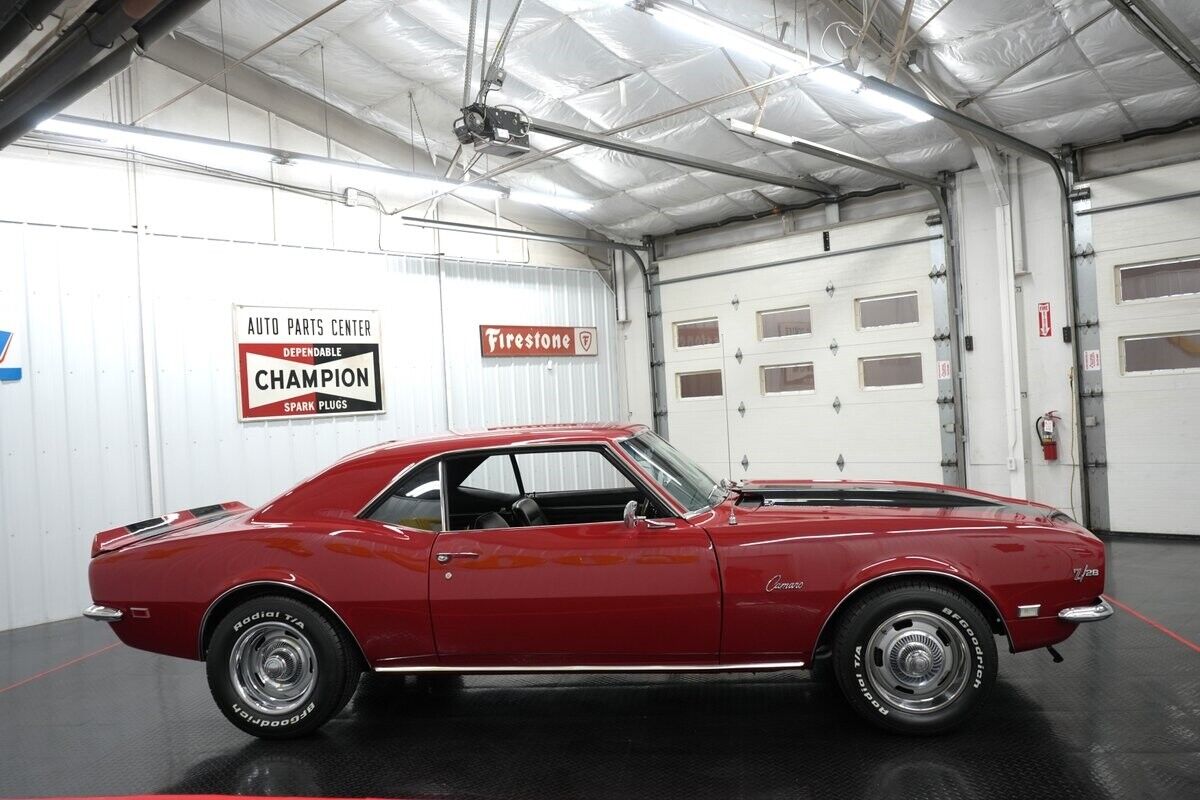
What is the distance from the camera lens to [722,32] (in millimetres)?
5684

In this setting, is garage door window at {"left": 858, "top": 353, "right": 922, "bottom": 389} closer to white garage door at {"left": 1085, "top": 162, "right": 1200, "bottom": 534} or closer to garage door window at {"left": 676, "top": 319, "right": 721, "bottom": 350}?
white garage door at {"left": 1085, "top": 162, "right": 1200, "bottom": 534}

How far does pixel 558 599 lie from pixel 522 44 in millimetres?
5303

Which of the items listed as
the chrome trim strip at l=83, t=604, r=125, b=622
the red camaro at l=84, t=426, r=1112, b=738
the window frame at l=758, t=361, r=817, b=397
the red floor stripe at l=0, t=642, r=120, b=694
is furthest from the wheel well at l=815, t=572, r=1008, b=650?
the window frame at l=758, t=361, r=817, b=397

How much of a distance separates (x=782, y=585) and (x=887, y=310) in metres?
7.04

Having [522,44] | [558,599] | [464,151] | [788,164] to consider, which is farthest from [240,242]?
[558,599]

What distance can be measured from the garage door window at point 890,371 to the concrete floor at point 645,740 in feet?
15.7

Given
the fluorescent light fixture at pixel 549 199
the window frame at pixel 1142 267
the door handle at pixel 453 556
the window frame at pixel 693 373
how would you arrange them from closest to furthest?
the door handle at pixel 453 556 < the window frame at pixel 1142 267 < the fluorescent light fixture at pixel 549 199 < the window frame at pixel 693 373

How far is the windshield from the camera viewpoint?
161 inches

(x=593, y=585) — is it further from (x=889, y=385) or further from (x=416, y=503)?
(x=889, y=385)

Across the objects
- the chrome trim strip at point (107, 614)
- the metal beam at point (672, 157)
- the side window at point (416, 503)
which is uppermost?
the metal beam at point (672, 157)

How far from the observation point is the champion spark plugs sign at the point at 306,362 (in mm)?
8617

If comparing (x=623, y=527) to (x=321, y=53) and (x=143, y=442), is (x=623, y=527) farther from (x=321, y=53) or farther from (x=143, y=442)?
(x=321, y=53)

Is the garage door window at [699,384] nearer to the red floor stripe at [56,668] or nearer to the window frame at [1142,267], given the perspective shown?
the window frame at [1142,267]

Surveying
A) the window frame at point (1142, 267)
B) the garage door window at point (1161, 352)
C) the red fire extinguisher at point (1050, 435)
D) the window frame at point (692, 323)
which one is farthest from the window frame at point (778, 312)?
the garage door window at point (1161, 352)
